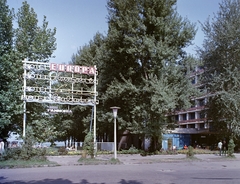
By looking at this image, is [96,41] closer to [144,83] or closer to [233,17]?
[144,83]

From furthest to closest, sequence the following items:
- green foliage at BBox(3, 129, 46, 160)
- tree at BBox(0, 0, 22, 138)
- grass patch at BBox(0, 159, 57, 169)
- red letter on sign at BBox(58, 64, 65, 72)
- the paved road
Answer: red letter on sign at BBox(58, 64, 65, 72) → tree at BBox(0, 0, 22, 138) → green foliage at BBox(3, 129, 46, 160) → grass patch at BBox(0, 159, 57, 169) → the paved road

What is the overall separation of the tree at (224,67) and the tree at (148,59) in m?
3.48

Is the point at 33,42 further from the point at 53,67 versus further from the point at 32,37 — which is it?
the point at 53,67

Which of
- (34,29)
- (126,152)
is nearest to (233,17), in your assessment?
(126,152)

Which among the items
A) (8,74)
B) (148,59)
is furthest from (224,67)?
(8,74)

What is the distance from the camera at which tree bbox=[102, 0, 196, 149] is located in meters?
29.2

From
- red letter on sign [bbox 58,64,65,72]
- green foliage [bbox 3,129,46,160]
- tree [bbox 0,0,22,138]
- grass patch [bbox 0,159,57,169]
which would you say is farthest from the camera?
red letter on sign [bbox 58,64,65,72]

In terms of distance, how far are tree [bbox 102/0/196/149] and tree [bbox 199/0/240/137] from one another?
3485 millimetres

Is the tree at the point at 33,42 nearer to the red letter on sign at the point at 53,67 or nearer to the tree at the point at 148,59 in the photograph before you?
the red letter on sign at the point at 53,67

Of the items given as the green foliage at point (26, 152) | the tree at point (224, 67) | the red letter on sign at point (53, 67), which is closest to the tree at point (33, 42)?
the red letter on sign at point (53, 67)

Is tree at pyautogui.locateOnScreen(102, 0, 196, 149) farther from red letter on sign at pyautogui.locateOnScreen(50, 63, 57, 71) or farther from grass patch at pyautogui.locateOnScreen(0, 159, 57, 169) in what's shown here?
grass patch at pyautogui.locateOnScreen(0, 159, 57, 169)

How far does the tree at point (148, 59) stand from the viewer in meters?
29.2

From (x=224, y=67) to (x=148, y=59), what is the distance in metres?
8.53

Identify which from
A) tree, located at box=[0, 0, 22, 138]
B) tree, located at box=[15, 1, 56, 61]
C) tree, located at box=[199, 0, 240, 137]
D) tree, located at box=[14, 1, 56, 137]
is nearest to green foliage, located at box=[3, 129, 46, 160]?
tree, located at box=[0, 0, 22, 138]
